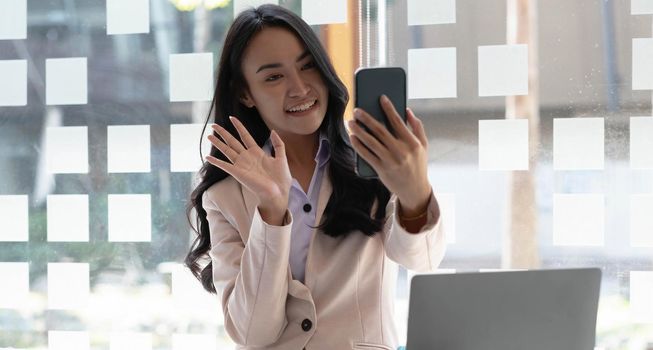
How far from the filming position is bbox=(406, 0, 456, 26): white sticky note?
2393mm

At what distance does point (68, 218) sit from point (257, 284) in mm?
1299

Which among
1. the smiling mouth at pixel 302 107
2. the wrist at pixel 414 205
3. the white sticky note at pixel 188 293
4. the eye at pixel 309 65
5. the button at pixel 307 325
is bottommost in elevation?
the white sticky note at pixel 188 293

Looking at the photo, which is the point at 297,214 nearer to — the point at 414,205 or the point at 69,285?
the point at 414,205

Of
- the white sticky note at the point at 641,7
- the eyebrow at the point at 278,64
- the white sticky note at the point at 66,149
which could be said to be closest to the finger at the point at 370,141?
the eyebrow at the point at 278,64

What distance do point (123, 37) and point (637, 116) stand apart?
1.67 m

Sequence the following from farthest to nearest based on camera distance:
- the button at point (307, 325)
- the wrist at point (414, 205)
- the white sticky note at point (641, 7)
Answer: the white sticky note at point (641, 7)
the button at point (307, 325)
the wrist at point (414, 205)

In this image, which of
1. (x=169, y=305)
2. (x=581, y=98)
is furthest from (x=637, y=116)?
(x=169, y=305)

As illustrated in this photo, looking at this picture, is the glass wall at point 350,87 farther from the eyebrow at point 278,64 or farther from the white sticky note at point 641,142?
the eyebrow at point 278,64

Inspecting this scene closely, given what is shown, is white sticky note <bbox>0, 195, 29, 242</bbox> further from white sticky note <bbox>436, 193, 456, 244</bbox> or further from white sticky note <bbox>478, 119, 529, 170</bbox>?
white sticky note <bbox>478, 119, 529, 170</bbox>

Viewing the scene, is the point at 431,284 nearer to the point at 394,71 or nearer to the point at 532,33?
the point at 394,71

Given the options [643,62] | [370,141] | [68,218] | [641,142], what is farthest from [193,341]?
[643,62]

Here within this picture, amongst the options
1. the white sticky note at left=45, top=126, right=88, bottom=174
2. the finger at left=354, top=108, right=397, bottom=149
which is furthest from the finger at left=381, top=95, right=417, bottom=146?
the white sticky note at left=45, top=126, right=88, bottom=174

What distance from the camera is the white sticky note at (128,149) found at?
8.71 feet

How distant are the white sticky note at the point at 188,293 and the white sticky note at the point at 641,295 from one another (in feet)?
4.26
